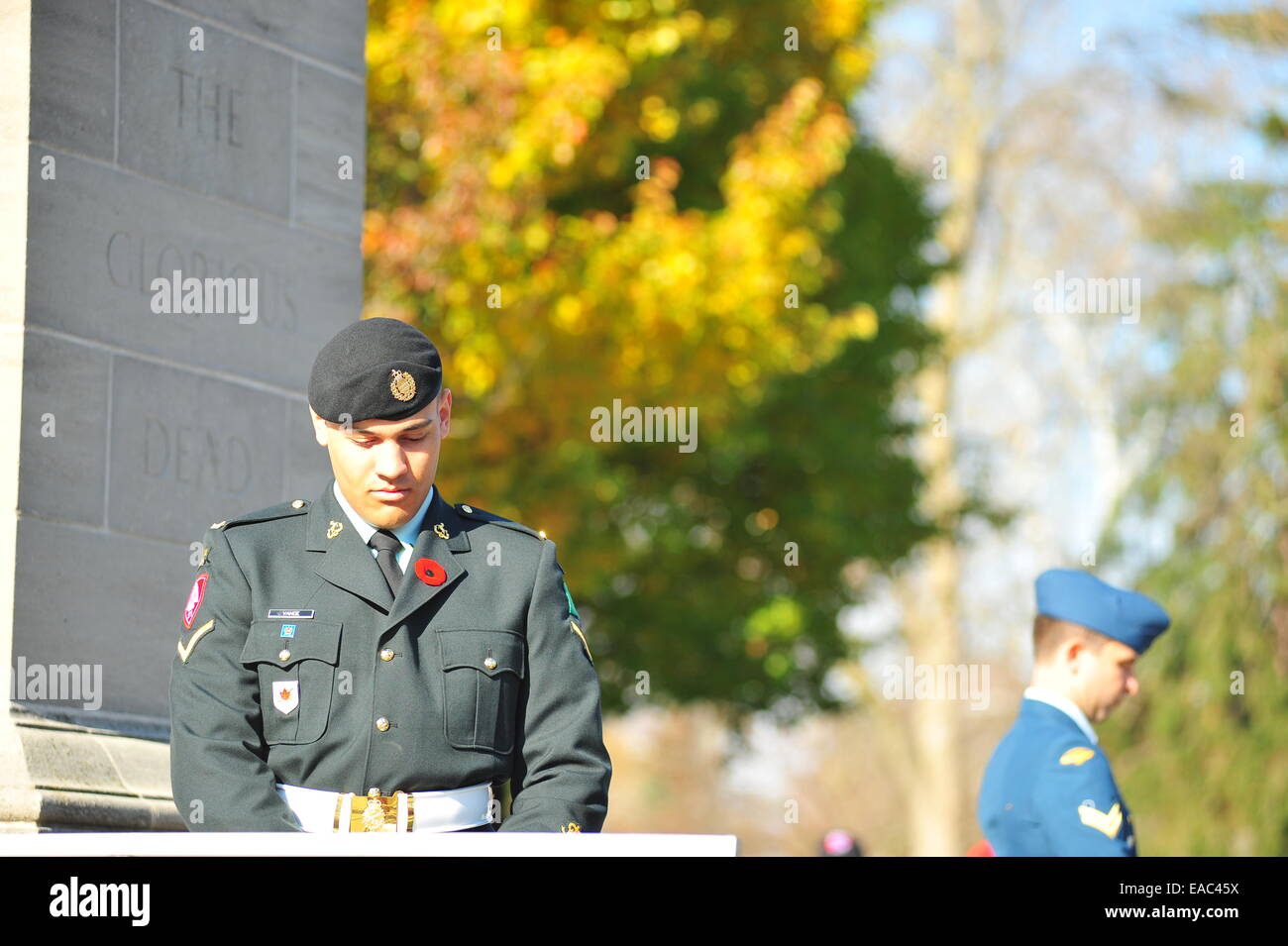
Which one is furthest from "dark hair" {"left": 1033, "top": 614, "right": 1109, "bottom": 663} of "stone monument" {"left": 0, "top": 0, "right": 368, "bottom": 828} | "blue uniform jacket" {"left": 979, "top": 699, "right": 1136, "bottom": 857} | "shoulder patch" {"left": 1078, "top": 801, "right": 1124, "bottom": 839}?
"stone monument" {"left": 0, "top": 0, "right": 368, "bottom": 828}

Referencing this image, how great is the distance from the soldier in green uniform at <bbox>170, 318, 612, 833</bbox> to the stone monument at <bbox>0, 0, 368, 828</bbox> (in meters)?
1.51

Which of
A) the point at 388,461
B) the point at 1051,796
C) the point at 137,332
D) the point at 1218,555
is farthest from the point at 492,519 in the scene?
the point at 1218,555

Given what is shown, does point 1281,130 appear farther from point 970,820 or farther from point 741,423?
point 970,820

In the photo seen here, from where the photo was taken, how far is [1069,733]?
5055 millimetres

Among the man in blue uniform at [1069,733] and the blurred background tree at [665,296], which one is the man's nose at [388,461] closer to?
the man in blue uniform at [1069,733]

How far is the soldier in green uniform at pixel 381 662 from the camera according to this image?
3848mm

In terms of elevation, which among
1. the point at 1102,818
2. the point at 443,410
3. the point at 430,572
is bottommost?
the point at 1102,818

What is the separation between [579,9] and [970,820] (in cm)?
2574

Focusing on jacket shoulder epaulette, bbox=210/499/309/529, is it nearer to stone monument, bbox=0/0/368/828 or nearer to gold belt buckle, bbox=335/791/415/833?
gold belt buckle, bbox=335/791/415/833

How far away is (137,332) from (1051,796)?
2870mm

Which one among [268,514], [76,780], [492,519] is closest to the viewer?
[268,514]

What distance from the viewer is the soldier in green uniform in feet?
12.6

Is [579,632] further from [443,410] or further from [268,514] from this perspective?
[268,514]

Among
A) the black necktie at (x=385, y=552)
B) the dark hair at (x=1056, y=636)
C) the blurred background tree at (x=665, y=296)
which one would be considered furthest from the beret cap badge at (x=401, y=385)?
the blurred background tree at (x=665, y=296)
